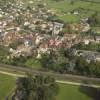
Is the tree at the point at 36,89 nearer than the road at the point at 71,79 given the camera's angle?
Yes

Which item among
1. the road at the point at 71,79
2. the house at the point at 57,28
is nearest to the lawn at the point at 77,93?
the road at the point at 71,79

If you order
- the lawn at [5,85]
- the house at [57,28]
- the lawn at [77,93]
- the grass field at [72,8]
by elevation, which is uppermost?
the grass field at [72,8]

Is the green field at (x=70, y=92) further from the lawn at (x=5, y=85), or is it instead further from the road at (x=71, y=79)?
the road at (x=71, y=79)

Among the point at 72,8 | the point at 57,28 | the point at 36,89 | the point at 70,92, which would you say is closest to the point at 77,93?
the point at 70,92

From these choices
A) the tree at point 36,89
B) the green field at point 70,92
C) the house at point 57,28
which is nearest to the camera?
the tree at point 36,89

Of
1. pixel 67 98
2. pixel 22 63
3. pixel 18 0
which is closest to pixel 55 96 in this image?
pixel 67 98

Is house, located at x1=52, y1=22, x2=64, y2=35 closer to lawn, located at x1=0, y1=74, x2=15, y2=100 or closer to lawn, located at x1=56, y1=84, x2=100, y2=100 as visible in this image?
lawn, located at x1=0, y1=74, x2=15, y2=100

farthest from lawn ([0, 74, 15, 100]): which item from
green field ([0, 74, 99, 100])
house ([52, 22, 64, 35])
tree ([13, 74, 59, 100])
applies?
house ([52, 22, 64, 35])

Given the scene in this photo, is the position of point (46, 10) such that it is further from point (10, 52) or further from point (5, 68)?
point (5, 68)

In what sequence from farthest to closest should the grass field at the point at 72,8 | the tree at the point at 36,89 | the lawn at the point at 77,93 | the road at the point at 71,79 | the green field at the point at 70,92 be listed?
the grass field at the point at 72,8
the road at the point at 71,79
the green field at the point at 70,92
the lawn at the point at 77,93
the tree at the point at 36,89
